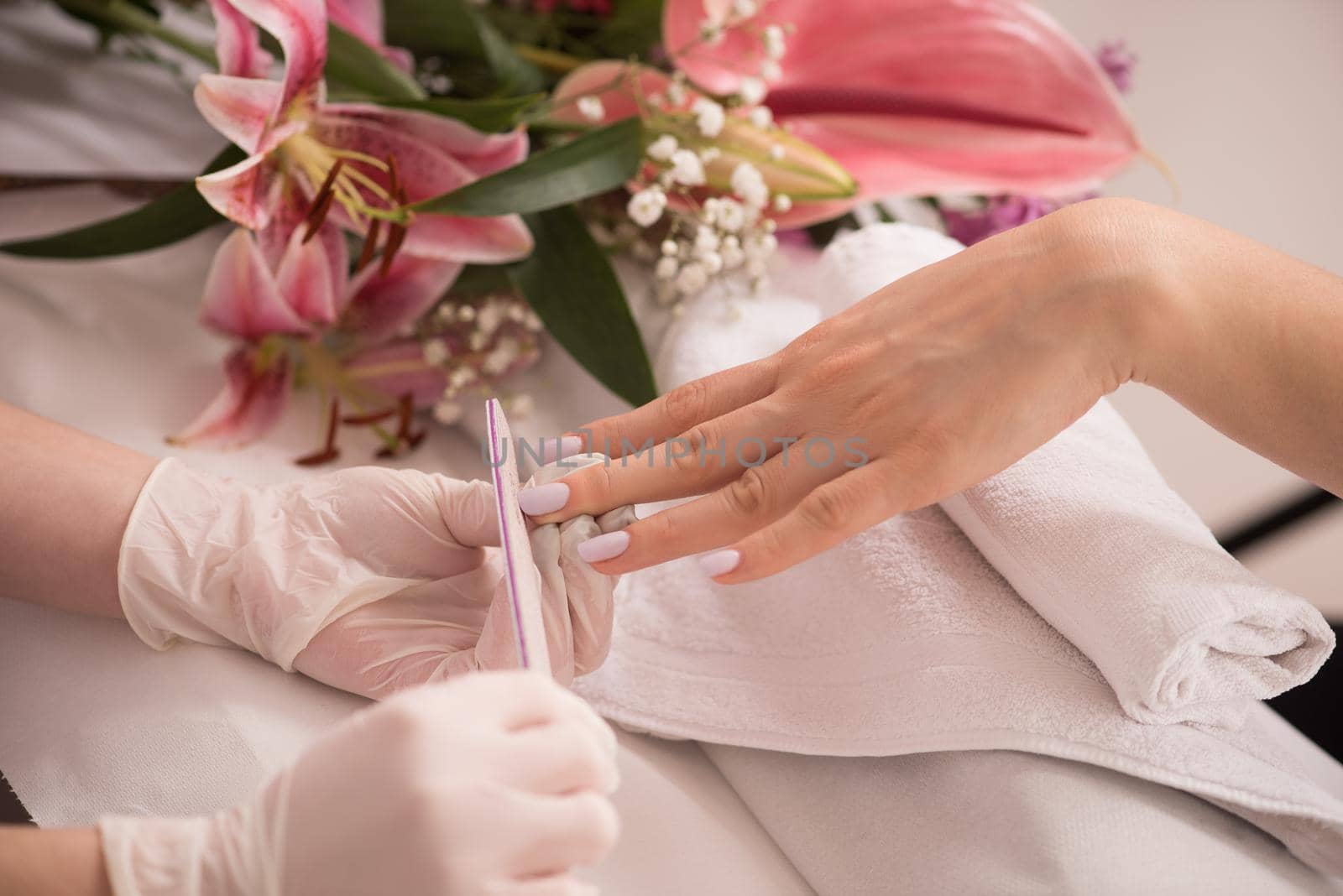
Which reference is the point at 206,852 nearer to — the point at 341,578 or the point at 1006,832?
the point at 341,578

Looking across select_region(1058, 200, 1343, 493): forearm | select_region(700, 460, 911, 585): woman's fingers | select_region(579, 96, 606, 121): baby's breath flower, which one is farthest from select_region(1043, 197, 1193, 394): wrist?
select_region(579, 96, 606, 121): baby's breath flower

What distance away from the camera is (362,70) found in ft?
2.98

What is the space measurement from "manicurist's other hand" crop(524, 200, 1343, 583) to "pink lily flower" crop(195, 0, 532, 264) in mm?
331

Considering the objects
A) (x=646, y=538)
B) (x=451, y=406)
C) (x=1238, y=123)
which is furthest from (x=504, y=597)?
(x=1238, y=123)

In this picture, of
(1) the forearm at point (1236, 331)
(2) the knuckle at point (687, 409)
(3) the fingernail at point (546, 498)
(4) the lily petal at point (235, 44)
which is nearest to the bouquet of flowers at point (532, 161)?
(4) the lily petal at point (235, 44)

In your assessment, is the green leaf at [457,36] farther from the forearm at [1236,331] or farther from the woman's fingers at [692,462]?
the forearm at [1236,331]

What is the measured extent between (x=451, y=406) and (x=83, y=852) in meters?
0.56

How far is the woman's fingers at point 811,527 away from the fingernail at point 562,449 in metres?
0.15

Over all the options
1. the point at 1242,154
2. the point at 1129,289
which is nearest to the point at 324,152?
the point at 1129,289

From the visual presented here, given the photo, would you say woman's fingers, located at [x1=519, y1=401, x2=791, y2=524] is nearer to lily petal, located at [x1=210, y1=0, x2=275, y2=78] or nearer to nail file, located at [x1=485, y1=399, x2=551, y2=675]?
nail file, located at [x1=485, y1=399, x2=551, y2=675]

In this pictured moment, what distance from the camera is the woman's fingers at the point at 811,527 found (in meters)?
0.64

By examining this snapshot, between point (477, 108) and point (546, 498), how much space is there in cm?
42

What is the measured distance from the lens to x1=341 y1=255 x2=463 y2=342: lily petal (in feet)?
3.05

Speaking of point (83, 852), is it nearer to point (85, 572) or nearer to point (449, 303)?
point (85, 572)
